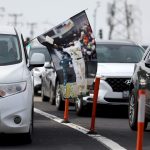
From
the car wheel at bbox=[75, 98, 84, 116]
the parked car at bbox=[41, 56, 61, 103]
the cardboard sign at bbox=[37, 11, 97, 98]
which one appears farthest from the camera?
the parked car at bbox=[41, 56, 61, 103]

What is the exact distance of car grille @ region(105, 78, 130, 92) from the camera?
17.8 m

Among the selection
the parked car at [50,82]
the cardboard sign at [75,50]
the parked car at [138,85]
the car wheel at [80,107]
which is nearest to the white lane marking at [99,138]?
the cardboard sign at [75,50]

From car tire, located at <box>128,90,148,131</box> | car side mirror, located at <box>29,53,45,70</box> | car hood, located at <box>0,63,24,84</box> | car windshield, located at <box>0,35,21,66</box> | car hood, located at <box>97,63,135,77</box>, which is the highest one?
car windshield, located at <box>0,35,21,66</box>

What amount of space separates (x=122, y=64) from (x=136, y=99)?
403 centimetres

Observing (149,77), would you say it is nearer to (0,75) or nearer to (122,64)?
(0,75)

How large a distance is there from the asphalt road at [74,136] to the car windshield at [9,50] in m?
1.21

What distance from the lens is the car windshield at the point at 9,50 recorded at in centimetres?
1249

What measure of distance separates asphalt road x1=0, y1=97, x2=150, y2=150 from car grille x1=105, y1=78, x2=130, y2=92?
648 millimetres

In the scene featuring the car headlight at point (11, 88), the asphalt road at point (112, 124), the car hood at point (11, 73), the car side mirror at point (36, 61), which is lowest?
the asphalt road at point (112, 124)

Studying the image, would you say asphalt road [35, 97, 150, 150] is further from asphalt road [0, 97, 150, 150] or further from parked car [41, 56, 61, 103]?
parked car [41, 56, 61, 103]

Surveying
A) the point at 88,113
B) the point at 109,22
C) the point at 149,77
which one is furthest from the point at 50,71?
the point at 109,22

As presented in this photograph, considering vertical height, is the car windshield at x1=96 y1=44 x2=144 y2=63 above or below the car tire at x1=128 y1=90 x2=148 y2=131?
above

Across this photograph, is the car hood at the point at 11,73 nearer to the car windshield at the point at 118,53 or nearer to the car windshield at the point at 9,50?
the car windshield at the point at 9,50

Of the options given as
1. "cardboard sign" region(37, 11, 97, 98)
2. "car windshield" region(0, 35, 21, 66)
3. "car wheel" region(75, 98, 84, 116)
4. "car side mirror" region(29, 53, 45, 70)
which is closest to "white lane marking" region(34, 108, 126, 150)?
"cardboard sign" region(37, 11, 97, 98)
